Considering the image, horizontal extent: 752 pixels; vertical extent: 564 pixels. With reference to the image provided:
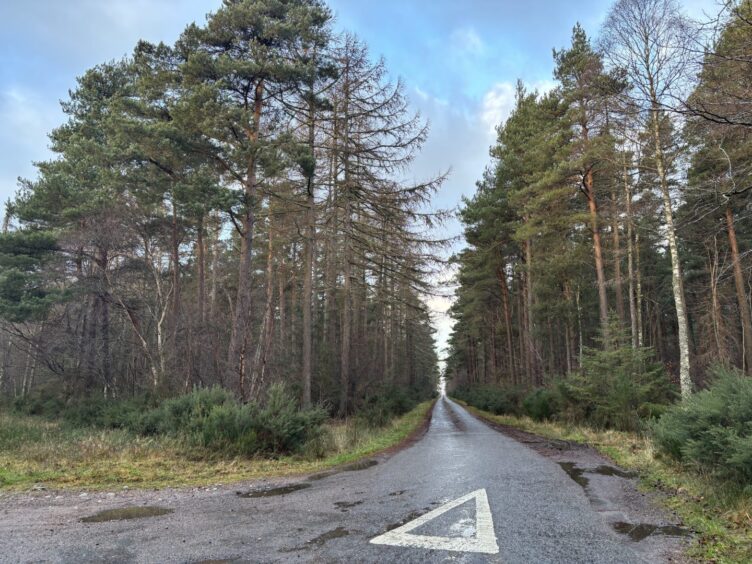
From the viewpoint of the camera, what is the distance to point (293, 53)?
15148 millimetres

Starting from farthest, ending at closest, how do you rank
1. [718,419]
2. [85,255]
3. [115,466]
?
1. [85,255]
2. [115,466]
3. [718,419]

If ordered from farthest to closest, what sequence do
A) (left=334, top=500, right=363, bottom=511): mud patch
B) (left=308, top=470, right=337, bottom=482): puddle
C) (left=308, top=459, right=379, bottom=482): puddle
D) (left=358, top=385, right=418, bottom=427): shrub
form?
(left=358, top=385, right=418, bottom=427): shrub, (left=308, top=459, right=379, bottom=482): puddle, (left=308, top=470, right=337, bottom=482): puddle, (left=334, top=500, right=363, bottom=511): mud patch

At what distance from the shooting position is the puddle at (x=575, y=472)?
7.14m

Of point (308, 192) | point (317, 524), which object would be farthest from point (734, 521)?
point (308, 192)

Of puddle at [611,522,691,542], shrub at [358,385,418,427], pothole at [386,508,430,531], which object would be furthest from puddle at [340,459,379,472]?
shrub at [358,385,418,427]

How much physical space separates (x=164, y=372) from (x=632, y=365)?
16.6m

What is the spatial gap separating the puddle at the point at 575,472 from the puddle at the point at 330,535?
13.6 feet

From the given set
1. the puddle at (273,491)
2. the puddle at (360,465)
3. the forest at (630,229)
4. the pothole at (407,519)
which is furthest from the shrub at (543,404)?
the pothole at (407,519)

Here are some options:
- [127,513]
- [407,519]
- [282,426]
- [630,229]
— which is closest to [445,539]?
[407,519]

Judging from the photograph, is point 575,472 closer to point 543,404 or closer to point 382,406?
point 543,404

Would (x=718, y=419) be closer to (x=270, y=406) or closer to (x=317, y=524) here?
(x=317, y=524)

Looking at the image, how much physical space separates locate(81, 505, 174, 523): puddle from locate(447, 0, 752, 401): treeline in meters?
8.07

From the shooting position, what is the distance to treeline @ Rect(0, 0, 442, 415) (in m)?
13.9

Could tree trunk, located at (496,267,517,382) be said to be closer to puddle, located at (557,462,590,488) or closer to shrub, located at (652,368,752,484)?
puddle, located at (557,462,590,488)
